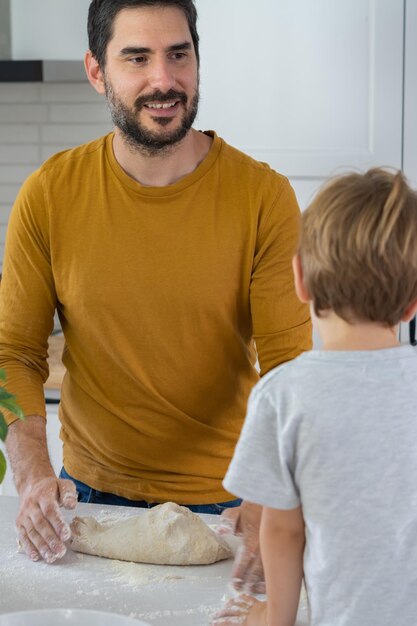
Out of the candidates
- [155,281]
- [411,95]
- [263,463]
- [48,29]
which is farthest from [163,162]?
[48,29]

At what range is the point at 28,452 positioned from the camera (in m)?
1.58

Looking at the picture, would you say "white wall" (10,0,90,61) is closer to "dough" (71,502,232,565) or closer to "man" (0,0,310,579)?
"man" (0,0,310,579)

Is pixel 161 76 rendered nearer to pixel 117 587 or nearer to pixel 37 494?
pixel 37 494

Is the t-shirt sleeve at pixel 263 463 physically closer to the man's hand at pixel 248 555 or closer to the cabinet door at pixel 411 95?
the man's hand at pixel 248 555

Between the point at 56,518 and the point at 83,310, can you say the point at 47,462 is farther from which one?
the point at 83,310

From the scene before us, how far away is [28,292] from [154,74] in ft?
1.40

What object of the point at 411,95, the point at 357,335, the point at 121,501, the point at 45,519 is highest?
the point at 411,95

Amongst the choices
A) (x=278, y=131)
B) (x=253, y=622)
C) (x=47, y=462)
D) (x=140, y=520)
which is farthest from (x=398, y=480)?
(x=278, y=131)

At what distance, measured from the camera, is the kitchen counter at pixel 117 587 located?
4.00ft

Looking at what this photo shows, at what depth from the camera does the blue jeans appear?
67.6 inches

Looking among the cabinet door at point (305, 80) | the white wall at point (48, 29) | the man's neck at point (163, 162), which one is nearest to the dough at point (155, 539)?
the man's neck at point (163, 162)

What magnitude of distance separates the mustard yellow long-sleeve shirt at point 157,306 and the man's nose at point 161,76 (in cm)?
16

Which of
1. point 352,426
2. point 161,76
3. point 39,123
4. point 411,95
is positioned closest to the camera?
point 352,426

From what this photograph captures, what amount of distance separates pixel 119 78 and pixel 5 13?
1176 mm
